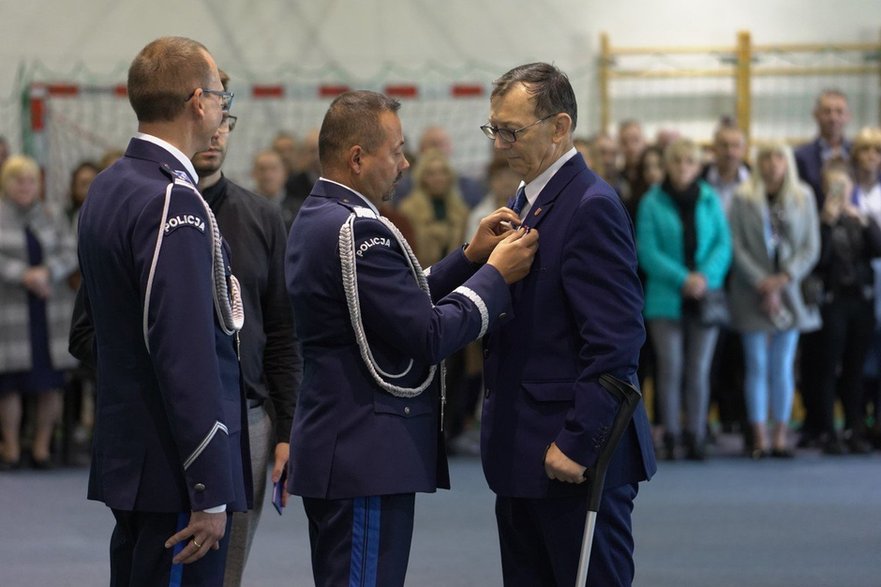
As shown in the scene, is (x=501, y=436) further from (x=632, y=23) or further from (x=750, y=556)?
(x=632, y=23)

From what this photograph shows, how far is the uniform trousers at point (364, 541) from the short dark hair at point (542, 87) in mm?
823

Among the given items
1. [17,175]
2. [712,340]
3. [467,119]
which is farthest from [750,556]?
[467,119]

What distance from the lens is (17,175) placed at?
6.45 meters

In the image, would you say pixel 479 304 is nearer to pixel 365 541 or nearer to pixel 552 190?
pixel 552 190

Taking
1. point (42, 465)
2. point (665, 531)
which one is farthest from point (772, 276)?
point (42, 465)

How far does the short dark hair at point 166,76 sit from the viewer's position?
2365 mm

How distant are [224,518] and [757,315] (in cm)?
469

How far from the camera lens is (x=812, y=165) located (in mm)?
7246

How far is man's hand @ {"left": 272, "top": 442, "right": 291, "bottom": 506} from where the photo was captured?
2.97 m

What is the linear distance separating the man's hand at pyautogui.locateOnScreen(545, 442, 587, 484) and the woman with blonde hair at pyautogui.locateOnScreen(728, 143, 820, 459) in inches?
163

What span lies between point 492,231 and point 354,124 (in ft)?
1.23

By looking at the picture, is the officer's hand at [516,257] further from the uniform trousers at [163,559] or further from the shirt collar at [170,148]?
the uniform trousers at [163,559]

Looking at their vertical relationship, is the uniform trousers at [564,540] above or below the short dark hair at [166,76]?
below

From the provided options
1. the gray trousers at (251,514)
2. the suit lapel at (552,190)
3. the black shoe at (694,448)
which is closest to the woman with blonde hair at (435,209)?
the black shoe at (694,448)
